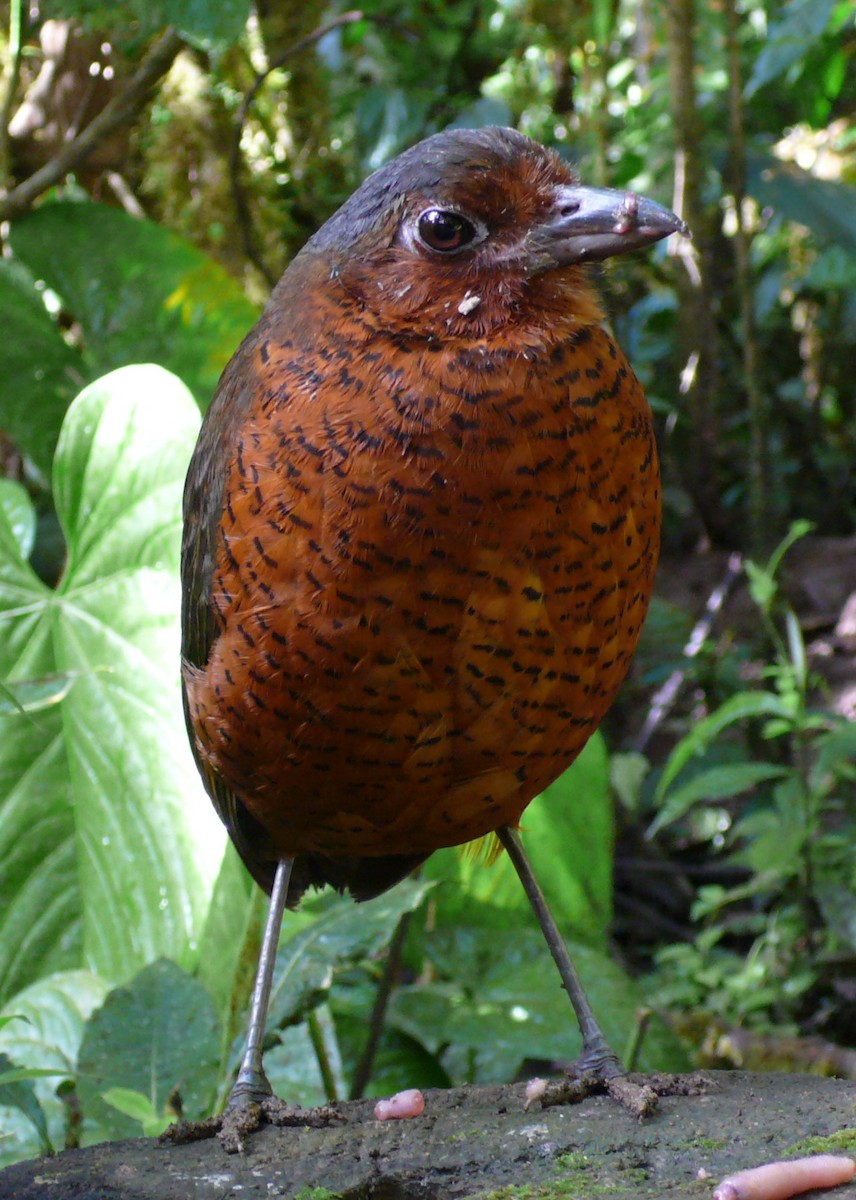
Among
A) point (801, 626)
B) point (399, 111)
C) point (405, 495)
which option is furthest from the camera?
point (801, 626)

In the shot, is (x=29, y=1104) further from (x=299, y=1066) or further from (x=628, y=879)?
(x=628, y=879)

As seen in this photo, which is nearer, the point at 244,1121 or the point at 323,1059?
the point at 244,1121

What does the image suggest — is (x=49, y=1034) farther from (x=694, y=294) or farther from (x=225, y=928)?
(x=694, y=294)

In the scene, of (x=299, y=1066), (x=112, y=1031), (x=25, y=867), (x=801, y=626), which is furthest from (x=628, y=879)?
(x=112, y=1031)

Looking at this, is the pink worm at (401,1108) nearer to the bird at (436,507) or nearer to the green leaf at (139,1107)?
the bird at (436,507)

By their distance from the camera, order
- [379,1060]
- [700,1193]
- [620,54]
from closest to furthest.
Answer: [700,1193], [379,1060], [620,54]

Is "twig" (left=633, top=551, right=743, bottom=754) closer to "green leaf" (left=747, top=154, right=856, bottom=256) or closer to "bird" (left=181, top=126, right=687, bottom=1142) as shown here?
"green leaf" (left=747, top=154, right=856, bottom=256)

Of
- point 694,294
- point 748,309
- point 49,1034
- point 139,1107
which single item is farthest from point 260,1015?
point 694,294
